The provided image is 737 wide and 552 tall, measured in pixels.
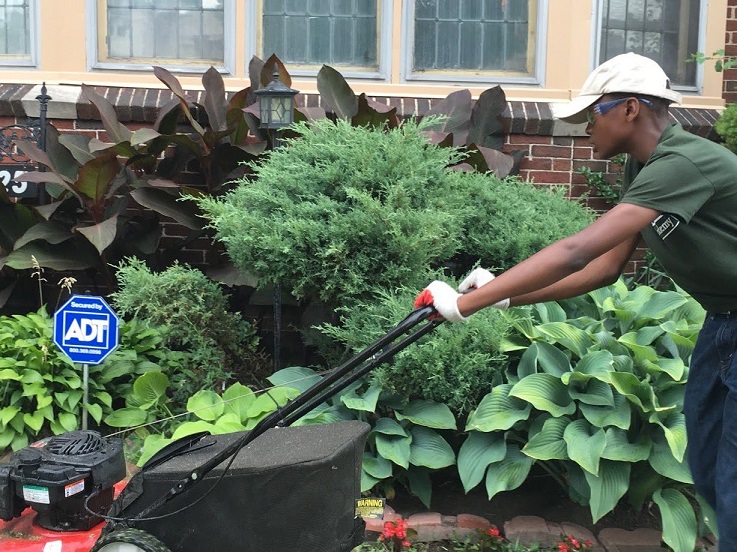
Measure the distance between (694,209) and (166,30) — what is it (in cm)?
506

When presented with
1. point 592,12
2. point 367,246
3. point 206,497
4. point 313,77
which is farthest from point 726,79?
point 206,497

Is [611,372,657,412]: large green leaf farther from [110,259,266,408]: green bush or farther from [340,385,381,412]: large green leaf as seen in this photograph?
[110,259,266,408]: green bush

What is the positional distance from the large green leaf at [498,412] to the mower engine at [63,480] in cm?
150

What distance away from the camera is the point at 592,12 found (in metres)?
6.65

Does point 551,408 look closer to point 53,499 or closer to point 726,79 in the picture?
point 53,499

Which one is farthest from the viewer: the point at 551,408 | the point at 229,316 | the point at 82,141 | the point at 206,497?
the point at 82,141

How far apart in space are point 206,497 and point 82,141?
3.54 m

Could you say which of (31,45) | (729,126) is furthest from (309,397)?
(31,45)

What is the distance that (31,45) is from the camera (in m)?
6.69

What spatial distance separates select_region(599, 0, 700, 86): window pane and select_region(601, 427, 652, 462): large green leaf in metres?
3.71

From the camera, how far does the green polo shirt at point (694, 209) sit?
257 centimetres

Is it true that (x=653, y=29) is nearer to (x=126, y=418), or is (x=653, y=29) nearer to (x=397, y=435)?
(x=397, y=435)

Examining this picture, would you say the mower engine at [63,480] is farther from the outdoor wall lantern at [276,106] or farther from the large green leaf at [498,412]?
the outdoor wall lantern at [276,106]

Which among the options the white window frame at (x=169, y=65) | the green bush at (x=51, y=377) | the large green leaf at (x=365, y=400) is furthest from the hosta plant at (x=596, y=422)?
the white window frame at (x=169, y=65)
